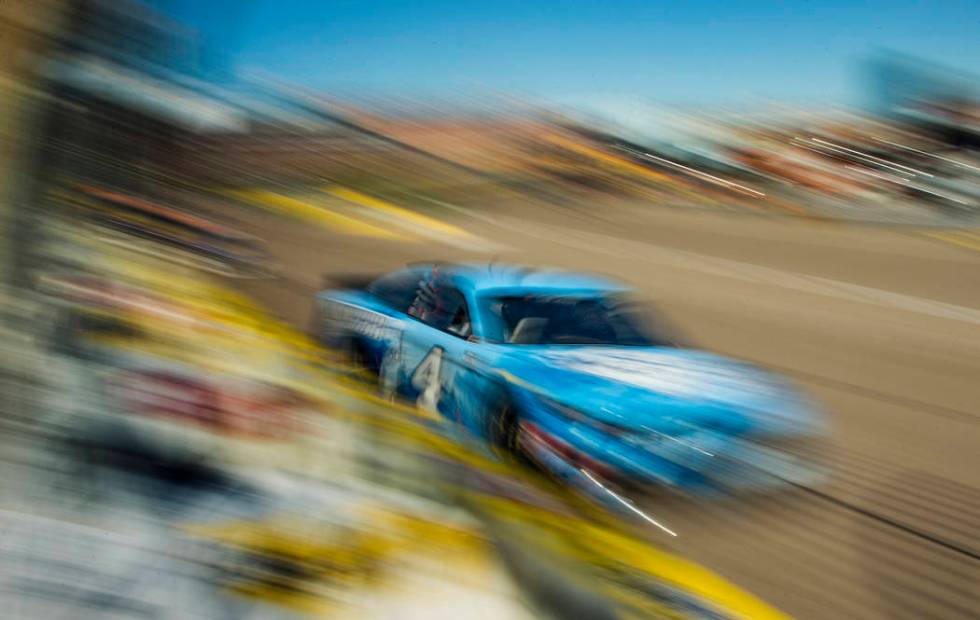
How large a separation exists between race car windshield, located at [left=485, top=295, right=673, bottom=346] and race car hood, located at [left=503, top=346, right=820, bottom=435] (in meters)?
0.14

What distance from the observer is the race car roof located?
457 cm

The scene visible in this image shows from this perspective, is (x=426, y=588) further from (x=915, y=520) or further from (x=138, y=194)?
(x=915, y=520)

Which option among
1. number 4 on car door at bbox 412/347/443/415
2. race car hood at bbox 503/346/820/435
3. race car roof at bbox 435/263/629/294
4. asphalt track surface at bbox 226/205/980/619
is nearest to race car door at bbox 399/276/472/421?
number 4 on car door at bbox 412/347/443/415

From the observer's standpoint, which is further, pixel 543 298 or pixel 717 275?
pixel 717 275

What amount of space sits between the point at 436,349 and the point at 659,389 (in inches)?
46.8

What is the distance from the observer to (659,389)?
3.64 m

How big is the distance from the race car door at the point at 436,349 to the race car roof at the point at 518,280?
0.40 feet

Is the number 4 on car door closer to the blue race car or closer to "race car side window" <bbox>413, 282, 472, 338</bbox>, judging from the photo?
the blue race car

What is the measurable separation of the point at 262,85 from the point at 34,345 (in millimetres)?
842

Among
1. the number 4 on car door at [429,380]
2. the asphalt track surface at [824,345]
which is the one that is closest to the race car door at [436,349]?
the number 4 on car door at [429,380]

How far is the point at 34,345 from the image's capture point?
4.13ft

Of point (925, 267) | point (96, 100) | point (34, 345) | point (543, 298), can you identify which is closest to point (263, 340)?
point (34, 345)

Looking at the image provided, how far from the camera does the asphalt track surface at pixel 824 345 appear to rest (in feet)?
9.98

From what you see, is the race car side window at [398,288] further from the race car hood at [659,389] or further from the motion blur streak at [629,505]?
the motion blur streak at [629,505]
